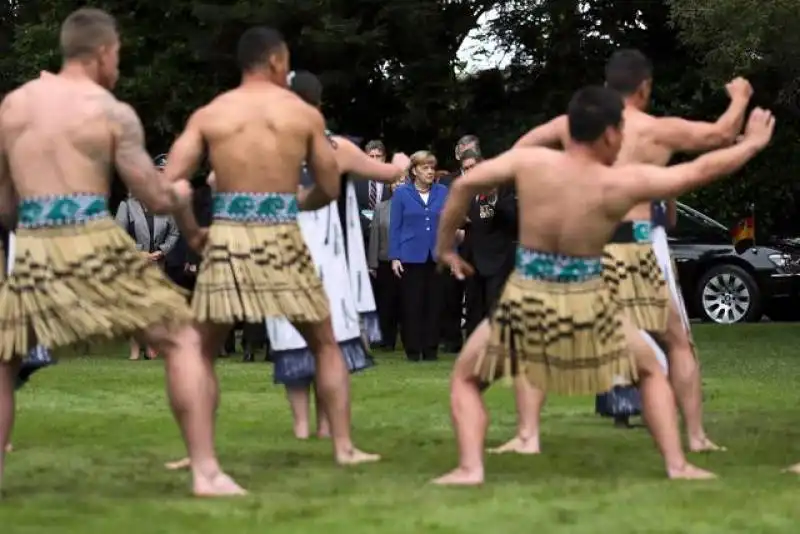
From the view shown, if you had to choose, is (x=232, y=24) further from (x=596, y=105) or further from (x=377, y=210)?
(x=596, y=105)

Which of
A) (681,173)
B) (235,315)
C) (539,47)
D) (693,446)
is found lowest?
(693,446)

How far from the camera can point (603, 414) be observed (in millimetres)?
11688

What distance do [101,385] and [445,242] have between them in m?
6.48

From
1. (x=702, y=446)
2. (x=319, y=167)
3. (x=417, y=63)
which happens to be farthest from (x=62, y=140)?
(x=417, y=63)

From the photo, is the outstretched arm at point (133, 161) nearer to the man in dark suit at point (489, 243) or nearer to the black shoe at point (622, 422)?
the black shoe at point (622, 422)

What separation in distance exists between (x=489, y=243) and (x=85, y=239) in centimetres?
939

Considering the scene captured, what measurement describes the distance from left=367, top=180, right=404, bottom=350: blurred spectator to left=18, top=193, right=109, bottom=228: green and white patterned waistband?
10441 mm

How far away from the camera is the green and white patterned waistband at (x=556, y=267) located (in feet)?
27.4

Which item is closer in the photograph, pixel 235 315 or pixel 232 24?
pixel 235 315

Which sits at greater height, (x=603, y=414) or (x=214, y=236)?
(x=214, y=236)

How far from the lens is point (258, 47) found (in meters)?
9.16

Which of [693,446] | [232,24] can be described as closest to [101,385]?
[693,446]

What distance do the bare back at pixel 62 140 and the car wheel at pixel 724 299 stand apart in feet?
52.6

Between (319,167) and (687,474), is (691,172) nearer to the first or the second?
(687,474)
